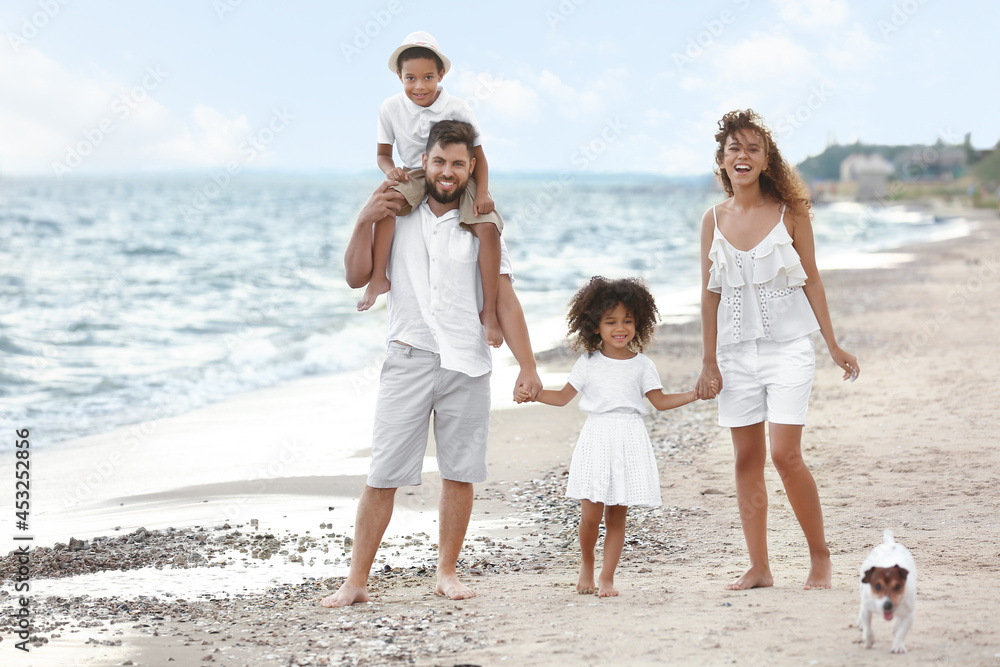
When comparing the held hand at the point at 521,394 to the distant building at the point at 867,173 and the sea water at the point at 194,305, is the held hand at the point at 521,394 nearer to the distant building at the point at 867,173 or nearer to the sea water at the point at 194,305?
the sea water at the point at 194,305

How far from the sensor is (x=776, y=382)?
3.77 meters

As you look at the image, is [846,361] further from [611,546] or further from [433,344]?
[433,344]

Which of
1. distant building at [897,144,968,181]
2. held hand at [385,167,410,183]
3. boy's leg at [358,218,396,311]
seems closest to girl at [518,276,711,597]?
boy's leg at [358,218,396,311]

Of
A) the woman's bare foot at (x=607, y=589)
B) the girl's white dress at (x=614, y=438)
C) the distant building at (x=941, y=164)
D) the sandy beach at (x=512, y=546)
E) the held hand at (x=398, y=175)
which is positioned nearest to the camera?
the sandy beach at (x=512, y=546)

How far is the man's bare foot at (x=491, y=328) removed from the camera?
3984 millimetres

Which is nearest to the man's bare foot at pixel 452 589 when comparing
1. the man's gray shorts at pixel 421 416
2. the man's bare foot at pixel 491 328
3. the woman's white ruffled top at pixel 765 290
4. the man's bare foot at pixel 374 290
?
the man's gray shorts at pixel 421 416

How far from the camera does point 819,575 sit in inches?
149

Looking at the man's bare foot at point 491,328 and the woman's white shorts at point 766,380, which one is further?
the man's bare foot at point 491,328

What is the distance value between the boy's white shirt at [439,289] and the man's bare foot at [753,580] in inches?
53.2

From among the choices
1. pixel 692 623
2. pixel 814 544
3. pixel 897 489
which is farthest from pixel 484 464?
pixel 897 489

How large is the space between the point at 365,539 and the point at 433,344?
883 mm

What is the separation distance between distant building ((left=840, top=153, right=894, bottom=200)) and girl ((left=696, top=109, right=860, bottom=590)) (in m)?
97.9

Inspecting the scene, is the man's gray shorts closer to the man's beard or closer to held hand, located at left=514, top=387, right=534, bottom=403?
held hand, located at left=514, top=387, right=534, bottom=403

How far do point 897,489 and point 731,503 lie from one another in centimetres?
93
